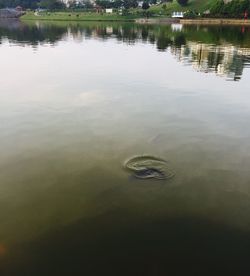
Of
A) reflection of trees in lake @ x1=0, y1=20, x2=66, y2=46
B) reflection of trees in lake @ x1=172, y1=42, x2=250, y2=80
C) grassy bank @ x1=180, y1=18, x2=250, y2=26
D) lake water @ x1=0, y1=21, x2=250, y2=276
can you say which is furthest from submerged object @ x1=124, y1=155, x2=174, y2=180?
grassy bank @ x1=180, y1=18, x2=250, y2=26

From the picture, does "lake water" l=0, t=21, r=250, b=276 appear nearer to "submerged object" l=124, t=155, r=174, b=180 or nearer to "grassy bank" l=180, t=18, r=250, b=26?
"submerged object" l=124, t=155, r=174, b=180

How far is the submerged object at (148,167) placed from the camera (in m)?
16.7

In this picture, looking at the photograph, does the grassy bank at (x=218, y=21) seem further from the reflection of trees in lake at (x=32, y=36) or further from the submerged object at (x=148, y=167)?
the submerged object at (x=148, y=167)

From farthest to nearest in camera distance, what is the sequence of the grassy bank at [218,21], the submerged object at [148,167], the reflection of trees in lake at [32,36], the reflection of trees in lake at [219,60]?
the grassy bank at [218,21]
the reflection of trees in lake at [32,36]
the reflection of trees in lake at [219,60]
the submerged object at [148,167]

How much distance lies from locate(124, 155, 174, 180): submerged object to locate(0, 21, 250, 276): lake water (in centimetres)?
47

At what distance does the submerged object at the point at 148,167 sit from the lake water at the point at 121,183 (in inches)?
18.4

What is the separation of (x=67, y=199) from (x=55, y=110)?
49.0 ft

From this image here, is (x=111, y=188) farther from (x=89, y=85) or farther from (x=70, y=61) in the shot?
(x=70, y=61)

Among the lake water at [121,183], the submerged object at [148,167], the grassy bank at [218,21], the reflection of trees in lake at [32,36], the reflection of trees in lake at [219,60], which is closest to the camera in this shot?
the lake water at [121,183]

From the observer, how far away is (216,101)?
1235 inches

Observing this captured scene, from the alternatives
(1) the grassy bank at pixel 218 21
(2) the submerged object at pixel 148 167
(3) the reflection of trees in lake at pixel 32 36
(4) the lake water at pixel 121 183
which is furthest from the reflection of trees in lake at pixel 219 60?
(1) the grassy bank at pixel 218 21

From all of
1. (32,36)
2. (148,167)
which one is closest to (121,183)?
(148,167)

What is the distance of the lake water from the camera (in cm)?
1134

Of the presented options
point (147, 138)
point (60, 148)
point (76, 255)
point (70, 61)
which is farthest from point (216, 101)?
point (70, 61)
